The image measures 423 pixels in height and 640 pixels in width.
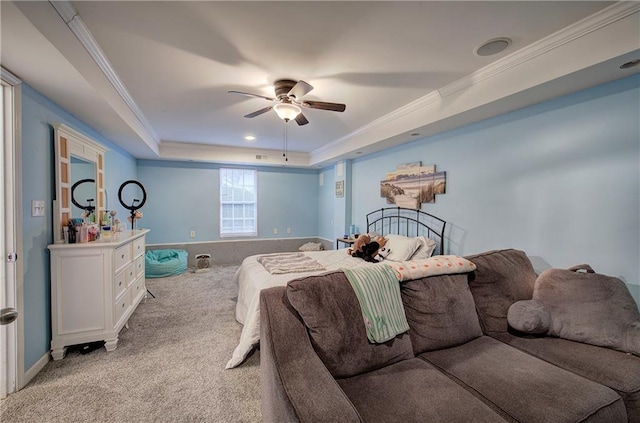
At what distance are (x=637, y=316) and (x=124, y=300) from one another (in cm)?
422

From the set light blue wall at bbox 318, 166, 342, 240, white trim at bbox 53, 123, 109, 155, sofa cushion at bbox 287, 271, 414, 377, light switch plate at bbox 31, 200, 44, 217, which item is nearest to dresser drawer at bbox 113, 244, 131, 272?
light switch plate at bbox 31, 200, 44, 217

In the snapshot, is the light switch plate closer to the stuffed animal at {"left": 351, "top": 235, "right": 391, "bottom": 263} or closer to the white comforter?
the white comforter

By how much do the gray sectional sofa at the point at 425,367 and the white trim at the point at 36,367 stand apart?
2.04 metres

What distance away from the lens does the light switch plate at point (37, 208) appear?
2.08 meters

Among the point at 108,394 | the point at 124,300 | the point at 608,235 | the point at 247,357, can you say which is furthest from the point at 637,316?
the point at 124,300

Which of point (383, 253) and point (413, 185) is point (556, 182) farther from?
point (383, 253)

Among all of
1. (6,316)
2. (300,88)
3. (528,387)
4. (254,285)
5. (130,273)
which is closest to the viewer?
(6,316)

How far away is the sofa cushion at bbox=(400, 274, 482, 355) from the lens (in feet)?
5.51

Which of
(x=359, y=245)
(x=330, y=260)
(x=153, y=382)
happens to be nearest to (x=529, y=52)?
(x=359, y=245)

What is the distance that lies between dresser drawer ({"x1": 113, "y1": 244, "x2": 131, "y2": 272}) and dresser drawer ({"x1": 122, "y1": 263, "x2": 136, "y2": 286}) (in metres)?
0.08

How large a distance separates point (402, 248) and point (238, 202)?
13.7 feet

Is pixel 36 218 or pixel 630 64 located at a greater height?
pixel 630 64

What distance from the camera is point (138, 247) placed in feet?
11.1

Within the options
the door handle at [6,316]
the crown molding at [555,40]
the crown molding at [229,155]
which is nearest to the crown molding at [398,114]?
the crown molding at [555,40]
